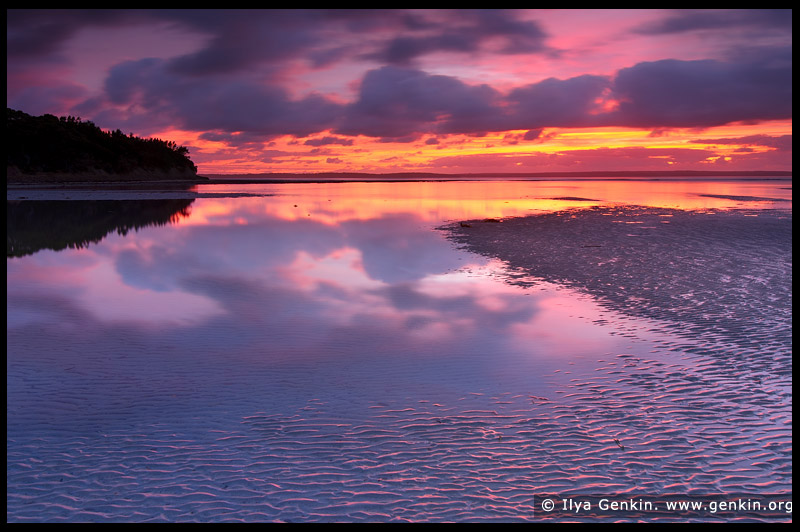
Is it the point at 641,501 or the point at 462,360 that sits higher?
the point at 462,360

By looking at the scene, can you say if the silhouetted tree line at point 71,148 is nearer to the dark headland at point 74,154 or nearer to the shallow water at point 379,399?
the dark headland at point 74,154

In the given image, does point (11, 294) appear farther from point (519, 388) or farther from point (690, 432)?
point (690, 432)

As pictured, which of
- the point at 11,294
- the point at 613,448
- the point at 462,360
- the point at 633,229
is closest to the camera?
the point at 613,448

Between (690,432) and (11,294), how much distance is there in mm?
12437

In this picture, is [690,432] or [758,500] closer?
[758,500]

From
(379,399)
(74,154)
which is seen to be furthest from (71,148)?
(379,399)

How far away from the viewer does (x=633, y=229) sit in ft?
78.3

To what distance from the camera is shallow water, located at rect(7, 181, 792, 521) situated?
4750mm

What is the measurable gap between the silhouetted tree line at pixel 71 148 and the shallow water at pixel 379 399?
104 metres

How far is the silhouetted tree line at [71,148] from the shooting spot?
353 ft

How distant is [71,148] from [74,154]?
150 cm

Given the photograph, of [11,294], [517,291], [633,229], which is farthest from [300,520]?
[633,229]

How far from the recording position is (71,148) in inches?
4547

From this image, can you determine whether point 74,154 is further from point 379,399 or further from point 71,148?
point 379,399
